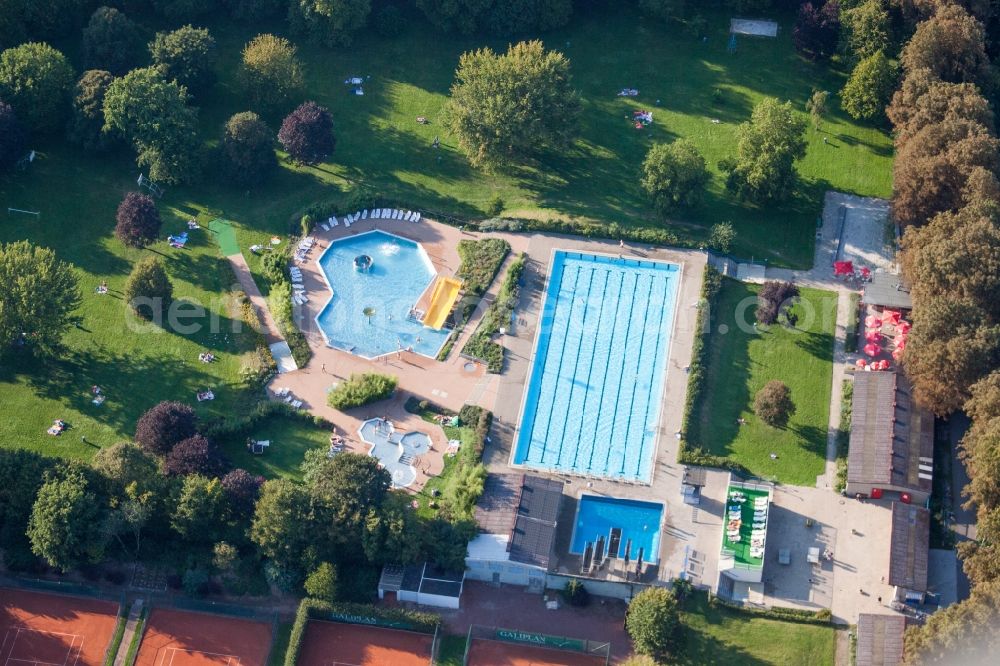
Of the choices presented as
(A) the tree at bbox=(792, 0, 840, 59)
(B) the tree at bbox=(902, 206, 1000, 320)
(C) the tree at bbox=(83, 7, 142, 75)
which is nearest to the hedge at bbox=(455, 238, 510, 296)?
(B) the tree at bbox=(902, 206, 1000, 320)

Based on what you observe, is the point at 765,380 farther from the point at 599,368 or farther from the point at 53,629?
the point at 53,629

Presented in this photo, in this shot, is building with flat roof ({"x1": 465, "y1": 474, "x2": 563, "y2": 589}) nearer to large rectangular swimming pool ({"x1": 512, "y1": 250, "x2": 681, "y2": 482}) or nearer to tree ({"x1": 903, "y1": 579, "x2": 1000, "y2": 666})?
large rectangular swimming pool ({"x1": 512, "y1": 250, "x2": 681, "y2": 482})

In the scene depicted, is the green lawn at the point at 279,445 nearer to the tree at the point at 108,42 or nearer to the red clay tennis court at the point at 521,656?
the red clay tennis court at the point at 521,656

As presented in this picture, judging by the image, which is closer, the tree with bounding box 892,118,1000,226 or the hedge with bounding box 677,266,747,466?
the hedge with bounding box 677,266,747,466

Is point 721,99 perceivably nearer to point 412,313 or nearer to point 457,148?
point 457,148

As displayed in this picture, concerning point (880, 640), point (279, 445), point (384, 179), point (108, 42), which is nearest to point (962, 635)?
point (880, 640)

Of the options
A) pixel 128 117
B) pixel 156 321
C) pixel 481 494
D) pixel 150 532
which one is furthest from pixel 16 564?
pixel 128 117
